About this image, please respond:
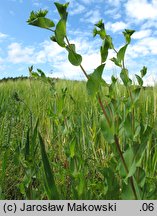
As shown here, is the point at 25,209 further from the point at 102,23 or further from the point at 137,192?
the point at 102,23

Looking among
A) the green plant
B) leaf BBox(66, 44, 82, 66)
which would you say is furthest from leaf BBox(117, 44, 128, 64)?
leaf BBox(66, 44, 82, 66)

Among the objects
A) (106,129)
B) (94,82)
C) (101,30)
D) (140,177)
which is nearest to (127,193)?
(140,177)

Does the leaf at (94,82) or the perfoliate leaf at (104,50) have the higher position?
the perfoliate leaf at (104,50)

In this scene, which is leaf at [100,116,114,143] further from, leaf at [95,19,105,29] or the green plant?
leaf at [95,19,105,29]

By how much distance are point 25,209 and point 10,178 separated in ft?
1.80

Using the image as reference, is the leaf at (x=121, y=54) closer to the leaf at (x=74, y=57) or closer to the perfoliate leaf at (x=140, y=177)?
the leaf at (x=74, y=57)

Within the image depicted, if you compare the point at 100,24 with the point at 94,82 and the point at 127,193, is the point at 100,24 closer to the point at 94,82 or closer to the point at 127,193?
the point at 94,82

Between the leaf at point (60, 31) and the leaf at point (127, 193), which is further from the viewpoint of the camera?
the leaf at point (127, 193)

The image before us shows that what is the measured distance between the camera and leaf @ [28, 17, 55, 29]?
0.64 metres

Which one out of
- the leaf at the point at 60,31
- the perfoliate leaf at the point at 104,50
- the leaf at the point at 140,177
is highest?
the leaf at the point at 60,31

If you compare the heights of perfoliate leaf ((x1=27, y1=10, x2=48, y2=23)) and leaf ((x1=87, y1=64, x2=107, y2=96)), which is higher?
perfoliate leaf ((x1=27, y1=10, x2=48, y2=23))

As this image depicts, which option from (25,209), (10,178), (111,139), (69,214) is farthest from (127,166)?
(10,178)

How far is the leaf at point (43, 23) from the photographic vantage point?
2.10 ft

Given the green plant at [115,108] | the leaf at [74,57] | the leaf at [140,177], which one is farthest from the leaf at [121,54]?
the leaf at [140,177]
